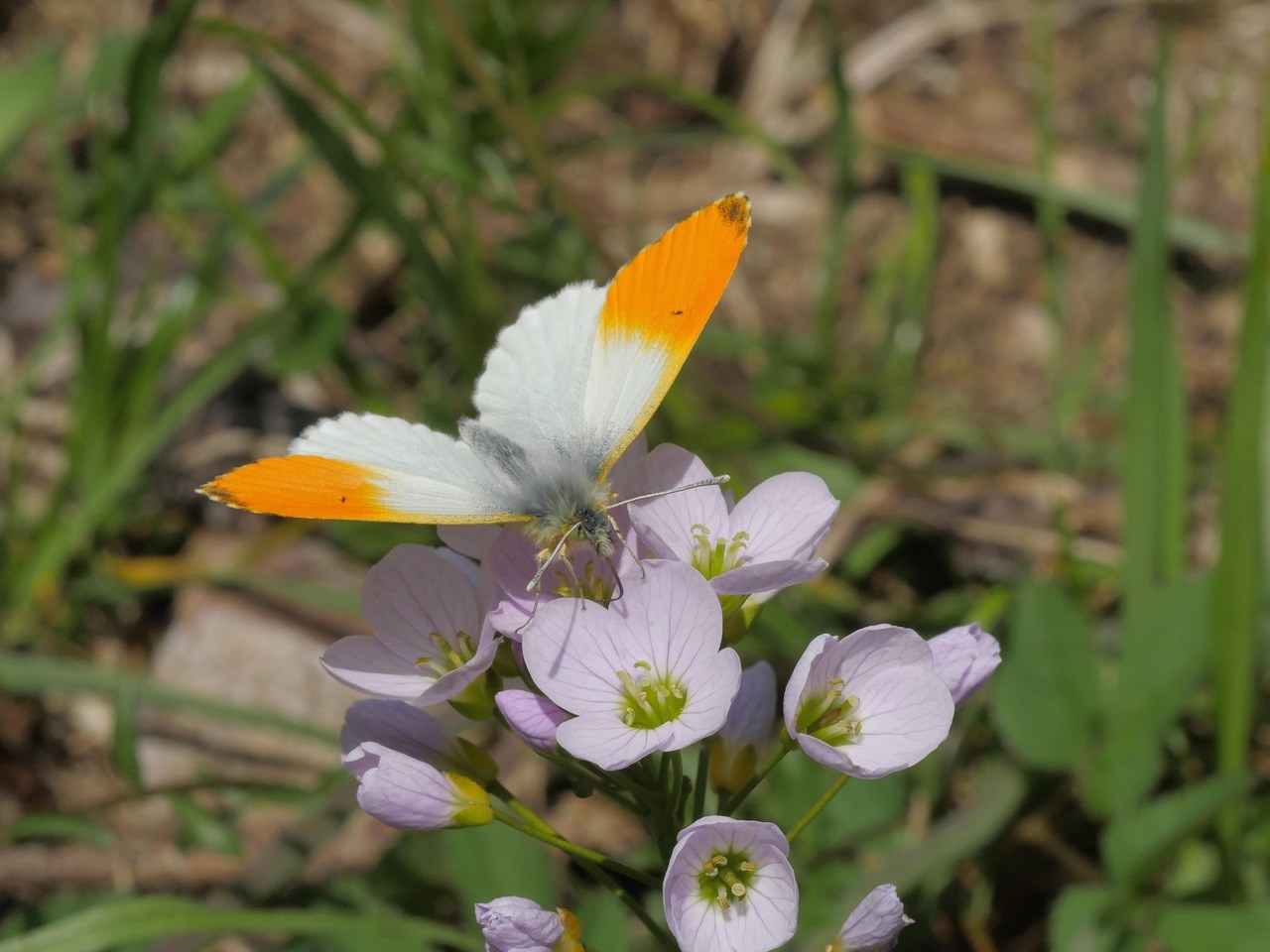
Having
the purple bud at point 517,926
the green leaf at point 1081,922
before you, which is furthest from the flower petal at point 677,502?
the green leaf at point 1081,922

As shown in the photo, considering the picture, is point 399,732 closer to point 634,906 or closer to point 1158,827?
point 634,906

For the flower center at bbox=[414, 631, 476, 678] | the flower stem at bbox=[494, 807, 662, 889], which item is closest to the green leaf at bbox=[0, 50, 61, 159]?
the flower center at bbox=[414, 631, 476, 678]

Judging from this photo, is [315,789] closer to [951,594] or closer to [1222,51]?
[951,594]

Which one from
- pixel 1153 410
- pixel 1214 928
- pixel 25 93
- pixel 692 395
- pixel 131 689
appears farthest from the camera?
pixel 692 395

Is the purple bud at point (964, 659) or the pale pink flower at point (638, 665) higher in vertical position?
the pale pink flower at point (638, 665)

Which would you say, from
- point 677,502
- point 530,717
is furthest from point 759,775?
point 677,502

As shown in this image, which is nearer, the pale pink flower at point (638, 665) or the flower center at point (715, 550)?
the pale pink flower at point (638, 665)

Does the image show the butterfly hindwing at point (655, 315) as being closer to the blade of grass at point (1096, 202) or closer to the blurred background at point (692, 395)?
the blurred background at point (692, 395)

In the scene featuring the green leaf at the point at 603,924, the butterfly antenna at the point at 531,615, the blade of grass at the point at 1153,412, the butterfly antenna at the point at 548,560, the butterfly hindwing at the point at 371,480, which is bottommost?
the green leaf at the point at 603,924
